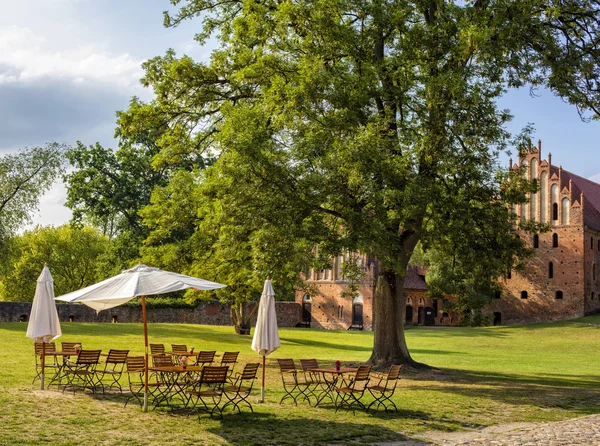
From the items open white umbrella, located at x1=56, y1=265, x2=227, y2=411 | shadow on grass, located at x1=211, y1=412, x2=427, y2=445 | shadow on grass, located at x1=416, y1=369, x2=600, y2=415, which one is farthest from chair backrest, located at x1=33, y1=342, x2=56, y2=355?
shadow on grass, located at x1=416, y1=369, x2=600, y2=415

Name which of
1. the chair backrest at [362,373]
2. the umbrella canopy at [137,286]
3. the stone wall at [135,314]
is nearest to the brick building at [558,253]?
the stone wall at [135,314]

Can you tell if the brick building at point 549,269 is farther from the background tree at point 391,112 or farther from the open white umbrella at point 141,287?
the open white umbrella at point 141,287

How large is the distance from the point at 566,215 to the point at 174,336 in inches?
1407

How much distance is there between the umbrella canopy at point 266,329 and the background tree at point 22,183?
32540 millimetres

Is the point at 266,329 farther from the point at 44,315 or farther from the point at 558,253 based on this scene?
the point at 558,253

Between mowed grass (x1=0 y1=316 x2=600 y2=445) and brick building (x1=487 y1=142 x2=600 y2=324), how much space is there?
25.6 m

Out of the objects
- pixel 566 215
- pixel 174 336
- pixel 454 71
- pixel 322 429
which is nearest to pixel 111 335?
pixel 174 336

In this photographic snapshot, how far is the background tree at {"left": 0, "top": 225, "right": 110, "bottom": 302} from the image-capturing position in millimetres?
61000

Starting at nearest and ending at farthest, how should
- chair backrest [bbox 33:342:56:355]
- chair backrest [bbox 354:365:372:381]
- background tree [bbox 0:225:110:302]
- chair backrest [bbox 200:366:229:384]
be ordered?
chair backrest [bbox 200:366:229:384] → chair backrest [bbox 354:365:372:381] → chair backrest [bbox 33:342:56:355] → background tree [bbox 0:225:110:302]

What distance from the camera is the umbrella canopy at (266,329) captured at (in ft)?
46.5

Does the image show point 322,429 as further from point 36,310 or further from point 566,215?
point 566,215

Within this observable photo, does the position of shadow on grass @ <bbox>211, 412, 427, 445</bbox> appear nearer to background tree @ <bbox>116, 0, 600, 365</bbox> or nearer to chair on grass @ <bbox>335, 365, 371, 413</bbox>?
chair on grass @ <bbox>335, 365, 371, 413</bbox>

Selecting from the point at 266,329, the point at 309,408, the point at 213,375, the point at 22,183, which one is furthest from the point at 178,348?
the point at 22,183

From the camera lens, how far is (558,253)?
58.2 meters
